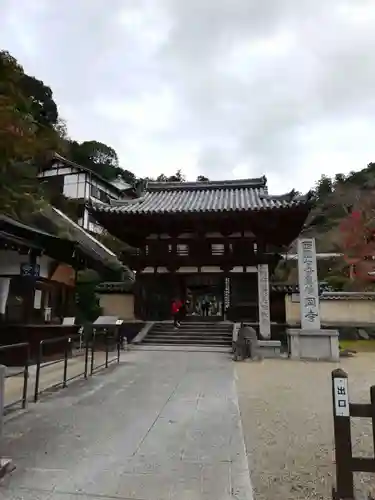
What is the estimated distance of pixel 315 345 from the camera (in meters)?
11.4

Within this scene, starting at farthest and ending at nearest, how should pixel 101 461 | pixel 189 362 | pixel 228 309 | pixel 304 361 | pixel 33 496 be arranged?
1. pixel 228 309
2. pixel 304 361
3. pixel 189 362
4. pixel 101 461
5. pixel 33 496

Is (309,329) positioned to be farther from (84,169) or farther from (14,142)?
(84,169)

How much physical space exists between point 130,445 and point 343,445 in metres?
2.11

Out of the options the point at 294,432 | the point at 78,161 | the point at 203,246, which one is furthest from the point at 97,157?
the point at 294,432

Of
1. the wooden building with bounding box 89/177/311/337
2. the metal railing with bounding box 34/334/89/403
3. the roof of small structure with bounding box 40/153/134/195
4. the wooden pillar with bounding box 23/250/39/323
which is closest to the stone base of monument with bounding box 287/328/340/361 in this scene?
the wooden building with bounding box 89/177/311/337

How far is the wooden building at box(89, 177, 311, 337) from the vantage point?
52.0 feet

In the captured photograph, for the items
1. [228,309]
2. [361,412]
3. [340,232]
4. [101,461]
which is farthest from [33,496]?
[340,232]

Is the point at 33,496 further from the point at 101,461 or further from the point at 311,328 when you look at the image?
the point at 311,328

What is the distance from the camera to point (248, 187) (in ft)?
66.9

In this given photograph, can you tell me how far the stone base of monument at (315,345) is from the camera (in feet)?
36.9

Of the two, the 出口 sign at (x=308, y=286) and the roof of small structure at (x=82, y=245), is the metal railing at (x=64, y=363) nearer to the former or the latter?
the roof of small structure at (x=82, y=245)

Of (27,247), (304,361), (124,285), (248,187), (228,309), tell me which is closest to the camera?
(27,247)

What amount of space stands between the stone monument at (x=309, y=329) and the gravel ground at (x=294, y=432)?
245 centimetres

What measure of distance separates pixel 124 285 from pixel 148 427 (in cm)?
1343
